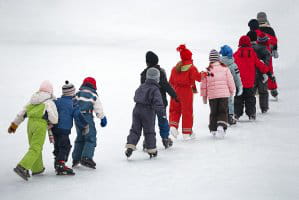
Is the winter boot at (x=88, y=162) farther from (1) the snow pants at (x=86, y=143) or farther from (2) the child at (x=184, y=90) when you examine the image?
(2) the child at (x=184, y=90)

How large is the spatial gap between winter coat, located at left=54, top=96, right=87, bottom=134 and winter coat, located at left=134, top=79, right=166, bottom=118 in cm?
151

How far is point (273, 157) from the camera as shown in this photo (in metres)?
10.8

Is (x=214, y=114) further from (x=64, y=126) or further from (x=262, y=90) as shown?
(x=64, y=126)

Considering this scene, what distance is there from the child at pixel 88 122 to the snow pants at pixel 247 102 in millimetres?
6162

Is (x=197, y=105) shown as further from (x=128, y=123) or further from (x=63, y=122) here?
(x=63, y=122)

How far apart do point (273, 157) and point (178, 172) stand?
216 centimetres

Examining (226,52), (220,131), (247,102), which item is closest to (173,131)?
(220,131)

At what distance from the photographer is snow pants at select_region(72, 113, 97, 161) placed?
10.3 m

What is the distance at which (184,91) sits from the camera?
43.3 ft

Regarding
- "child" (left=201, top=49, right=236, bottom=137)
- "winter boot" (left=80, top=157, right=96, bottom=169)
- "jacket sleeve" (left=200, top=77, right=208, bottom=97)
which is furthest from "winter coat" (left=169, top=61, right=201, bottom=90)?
"winter boot" (left=80, top=157, right=96, bottom=169)

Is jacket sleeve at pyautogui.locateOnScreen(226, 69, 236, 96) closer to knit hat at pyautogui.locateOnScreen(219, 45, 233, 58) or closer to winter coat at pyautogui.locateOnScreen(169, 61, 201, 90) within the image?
winter coat at pyautogui.locateOnScreen(169, 61, 201, 90)

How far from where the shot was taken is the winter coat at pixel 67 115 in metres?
9.96

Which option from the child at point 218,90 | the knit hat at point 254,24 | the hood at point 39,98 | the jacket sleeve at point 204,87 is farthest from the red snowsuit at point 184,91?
the knit hat at point 254,24

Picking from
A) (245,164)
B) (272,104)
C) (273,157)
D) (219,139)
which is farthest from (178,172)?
(272,104)
